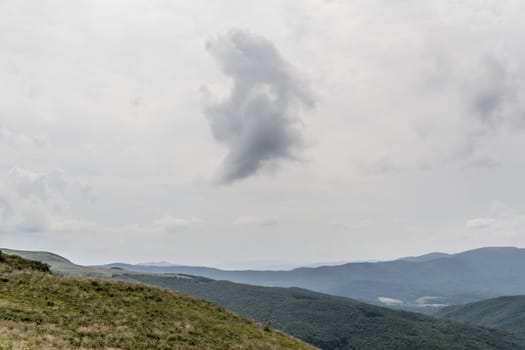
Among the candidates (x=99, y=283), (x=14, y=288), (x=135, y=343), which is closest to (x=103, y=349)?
(x=135, y=343)

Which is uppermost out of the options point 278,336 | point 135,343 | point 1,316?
point 1,316

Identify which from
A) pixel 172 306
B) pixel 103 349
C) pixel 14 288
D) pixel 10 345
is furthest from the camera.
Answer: pixel 172 306

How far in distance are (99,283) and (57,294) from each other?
7.31m

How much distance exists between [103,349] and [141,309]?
12.4 m

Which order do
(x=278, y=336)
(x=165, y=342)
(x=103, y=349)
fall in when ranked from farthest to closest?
1. (x=278, y=336)
2. (x=165, y=342)
3. (x=103, y=349)

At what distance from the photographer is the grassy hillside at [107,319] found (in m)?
24.4

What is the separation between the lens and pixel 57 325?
26.0 m

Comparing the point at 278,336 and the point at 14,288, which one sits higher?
the point at 14,288

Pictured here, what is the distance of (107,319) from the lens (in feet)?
100

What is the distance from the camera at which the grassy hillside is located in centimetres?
2445

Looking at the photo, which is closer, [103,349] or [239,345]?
[103,349]

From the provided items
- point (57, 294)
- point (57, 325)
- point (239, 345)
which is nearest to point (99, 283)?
point (57, 294)

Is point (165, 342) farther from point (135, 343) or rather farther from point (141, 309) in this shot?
point (141, 309)

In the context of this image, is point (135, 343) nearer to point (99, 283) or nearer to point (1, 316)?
point (1, 316)
